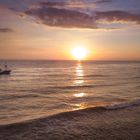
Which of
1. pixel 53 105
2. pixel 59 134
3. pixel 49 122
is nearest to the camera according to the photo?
pixel 59 134

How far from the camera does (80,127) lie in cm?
1370

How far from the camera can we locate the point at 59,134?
12.6 metres

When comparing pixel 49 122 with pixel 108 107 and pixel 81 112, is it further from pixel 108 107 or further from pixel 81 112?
pixel 108 107

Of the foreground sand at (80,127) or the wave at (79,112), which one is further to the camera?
the wave at (79,112)

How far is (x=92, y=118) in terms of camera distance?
1593 centimetres

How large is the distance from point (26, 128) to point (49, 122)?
2030mm

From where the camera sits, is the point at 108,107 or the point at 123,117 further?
the point at 108,107

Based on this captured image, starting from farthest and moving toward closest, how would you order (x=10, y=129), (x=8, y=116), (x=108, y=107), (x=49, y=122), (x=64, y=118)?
(x=108, y=107)
(x=8, y=116)
(x=64, y=118)
(x=49, y=122)
(x=10, y=129)

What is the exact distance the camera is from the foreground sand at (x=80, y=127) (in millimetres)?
12141

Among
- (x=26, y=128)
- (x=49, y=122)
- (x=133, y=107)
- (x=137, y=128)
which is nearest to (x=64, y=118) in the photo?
(x=49, y=122)

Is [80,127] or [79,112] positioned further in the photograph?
[79,112]

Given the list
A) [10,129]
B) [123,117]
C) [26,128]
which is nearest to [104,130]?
[123,117]

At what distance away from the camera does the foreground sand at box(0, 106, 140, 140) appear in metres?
12.1

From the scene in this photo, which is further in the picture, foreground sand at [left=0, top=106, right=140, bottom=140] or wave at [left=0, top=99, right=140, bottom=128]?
wave at [left=0, top=99, right=140, bottom=128]
